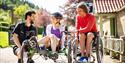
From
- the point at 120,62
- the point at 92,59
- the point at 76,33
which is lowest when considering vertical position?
the point at 120,62

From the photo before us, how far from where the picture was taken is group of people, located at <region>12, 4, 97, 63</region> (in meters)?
5.29

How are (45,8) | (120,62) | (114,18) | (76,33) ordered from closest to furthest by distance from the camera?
(76,33), (45,8), (120,62), (114,18)

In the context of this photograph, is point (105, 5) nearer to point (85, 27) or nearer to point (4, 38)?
point (4, 38)

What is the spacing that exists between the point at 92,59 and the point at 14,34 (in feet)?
3.63

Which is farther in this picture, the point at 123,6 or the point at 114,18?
the point at 114,18

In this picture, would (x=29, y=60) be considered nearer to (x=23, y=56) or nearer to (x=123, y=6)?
(x=23, y=56)

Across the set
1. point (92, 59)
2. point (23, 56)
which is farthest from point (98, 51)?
point (23, 56)

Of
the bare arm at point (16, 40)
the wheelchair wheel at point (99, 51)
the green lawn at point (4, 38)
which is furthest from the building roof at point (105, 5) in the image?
the bare arm at point (16, 40)

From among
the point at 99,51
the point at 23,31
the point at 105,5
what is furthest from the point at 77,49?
the point at 105,5

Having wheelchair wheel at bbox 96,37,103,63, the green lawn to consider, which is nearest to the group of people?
wheelchair wheel at bbox 96,37,103,63

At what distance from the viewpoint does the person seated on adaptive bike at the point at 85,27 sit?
17.3ft

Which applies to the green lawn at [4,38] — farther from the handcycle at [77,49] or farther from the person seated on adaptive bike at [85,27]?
the person seated on adaptive bike at [85,27]

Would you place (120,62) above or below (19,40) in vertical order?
below

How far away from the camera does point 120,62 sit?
10109 mm
